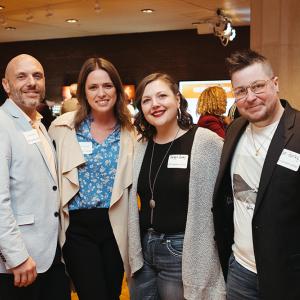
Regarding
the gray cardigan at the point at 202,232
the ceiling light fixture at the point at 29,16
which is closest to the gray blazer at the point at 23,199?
the gray cardigan at the point at 202,232

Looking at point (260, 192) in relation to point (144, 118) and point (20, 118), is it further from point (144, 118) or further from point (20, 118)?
point (20, 118)

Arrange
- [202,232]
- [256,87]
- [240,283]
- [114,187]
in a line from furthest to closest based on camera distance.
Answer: [114,187], [202,232], [240,283], [256,87]

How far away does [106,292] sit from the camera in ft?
8.11

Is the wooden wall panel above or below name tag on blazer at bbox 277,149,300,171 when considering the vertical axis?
above

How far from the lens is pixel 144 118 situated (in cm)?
241

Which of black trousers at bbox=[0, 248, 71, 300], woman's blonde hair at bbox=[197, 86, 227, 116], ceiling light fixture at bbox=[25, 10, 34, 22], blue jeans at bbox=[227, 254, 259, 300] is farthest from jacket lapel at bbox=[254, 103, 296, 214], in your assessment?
ceiling light fixture at bbox=[25, 10, 34, 22]

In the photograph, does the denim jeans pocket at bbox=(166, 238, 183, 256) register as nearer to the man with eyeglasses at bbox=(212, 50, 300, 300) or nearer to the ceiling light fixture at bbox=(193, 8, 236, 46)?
the man with eyeglasses at bbox=(212, 50, 300, 300)

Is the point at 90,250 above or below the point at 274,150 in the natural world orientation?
below

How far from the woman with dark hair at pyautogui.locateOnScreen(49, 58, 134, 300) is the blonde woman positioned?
197cm

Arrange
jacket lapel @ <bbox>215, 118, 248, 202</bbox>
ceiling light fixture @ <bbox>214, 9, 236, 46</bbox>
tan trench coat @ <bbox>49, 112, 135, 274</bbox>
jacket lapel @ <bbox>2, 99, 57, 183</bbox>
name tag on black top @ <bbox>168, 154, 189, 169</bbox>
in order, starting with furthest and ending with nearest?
ceiling light fixture @ <bbox>214, 9, 236, 46</bbox> < tan trench coat @ <bbox>49, 112, 135, 274</bbox> < jacket lapel @ <bbox>2, 99, 57, 183</bbox> < name tag on black top @ <bbox>168, 154, 189, 169</bbox> < jacket lapel @ <bbox>215, 118, 248, 202</bbox>

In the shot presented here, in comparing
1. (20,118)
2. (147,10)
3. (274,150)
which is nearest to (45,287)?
(20,118)

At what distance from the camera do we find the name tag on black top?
7.18 ft

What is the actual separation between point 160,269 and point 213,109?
2.54 metres

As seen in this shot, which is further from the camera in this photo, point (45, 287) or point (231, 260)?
point (45, 287)
